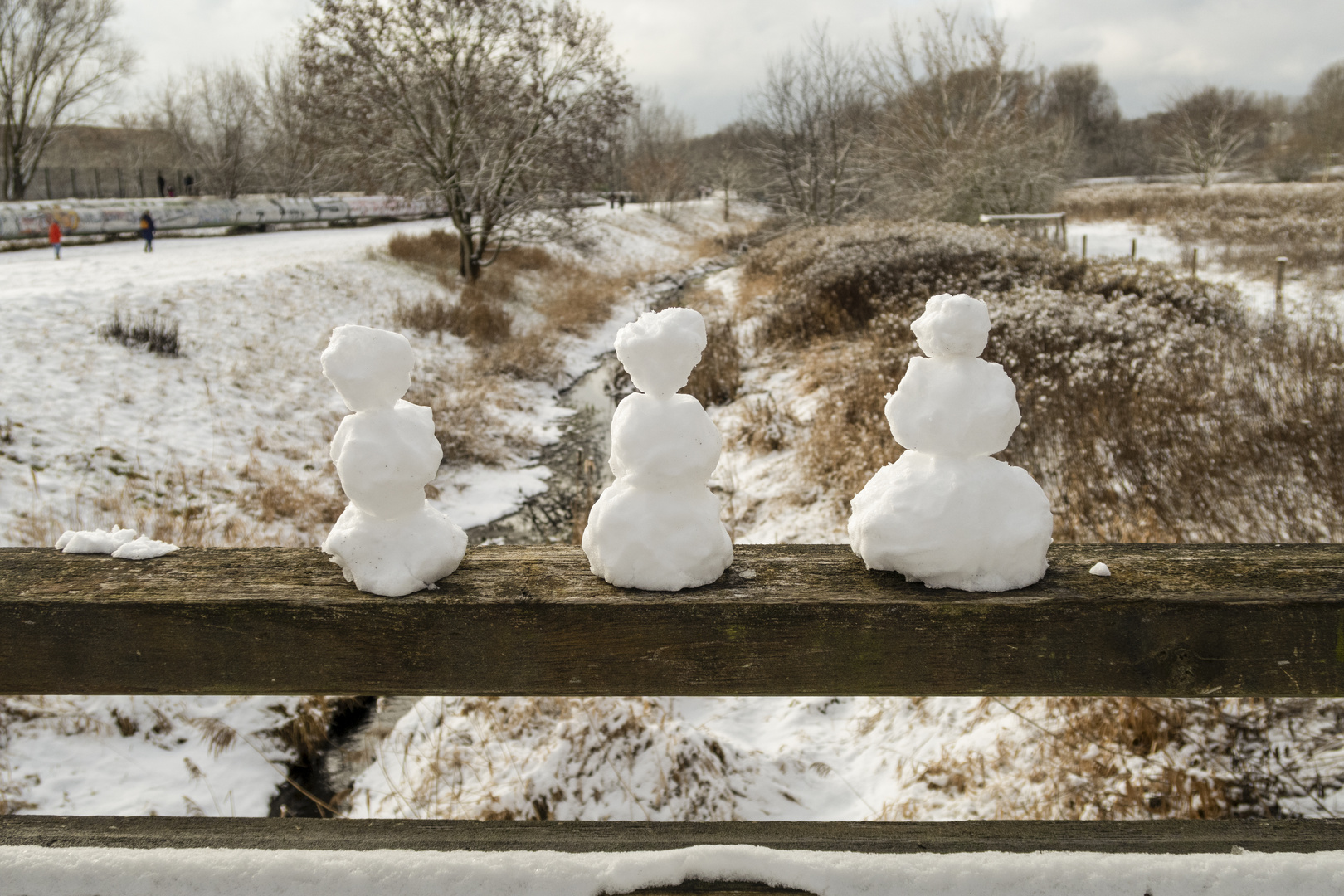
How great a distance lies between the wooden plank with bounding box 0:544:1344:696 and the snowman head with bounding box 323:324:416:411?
0.33 metres

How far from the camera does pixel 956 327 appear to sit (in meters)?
1.36

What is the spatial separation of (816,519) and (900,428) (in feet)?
14.2

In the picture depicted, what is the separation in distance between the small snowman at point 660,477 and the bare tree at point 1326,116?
163 feet

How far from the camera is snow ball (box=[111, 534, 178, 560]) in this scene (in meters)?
1.46

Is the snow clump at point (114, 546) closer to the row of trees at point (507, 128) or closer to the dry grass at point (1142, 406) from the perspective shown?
the dry grass at point (1142, 406)

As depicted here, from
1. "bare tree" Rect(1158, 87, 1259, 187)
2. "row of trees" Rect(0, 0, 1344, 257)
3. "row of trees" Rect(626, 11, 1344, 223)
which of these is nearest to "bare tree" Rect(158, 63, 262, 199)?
"row of trees" Rect(0, 0, 1344, 257)

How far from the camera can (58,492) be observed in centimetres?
599

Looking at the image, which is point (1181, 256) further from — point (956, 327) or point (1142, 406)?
point (956, 327)

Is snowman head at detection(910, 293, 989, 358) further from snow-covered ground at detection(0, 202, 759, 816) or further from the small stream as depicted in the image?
snow-covered ground at detection(0, 202, 759, 816)

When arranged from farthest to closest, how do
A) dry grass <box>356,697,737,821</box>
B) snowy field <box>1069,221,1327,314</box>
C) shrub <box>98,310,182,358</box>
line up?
snowy field <box>1069,221,1327,314</box>, shrub <box>98,310,182,358</box>, dry grass <box>356,697,737,821</box>

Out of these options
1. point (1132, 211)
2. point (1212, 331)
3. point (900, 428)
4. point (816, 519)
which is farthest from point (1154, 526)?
point (1132, 211)

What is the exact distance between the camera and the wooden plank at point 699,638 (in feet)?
4.05

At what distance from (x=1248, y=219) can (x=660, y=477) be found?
2594cm

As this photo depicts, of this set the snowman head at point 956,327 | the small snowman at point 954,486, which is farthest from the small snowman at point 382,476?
the snowman head at point 956,327
